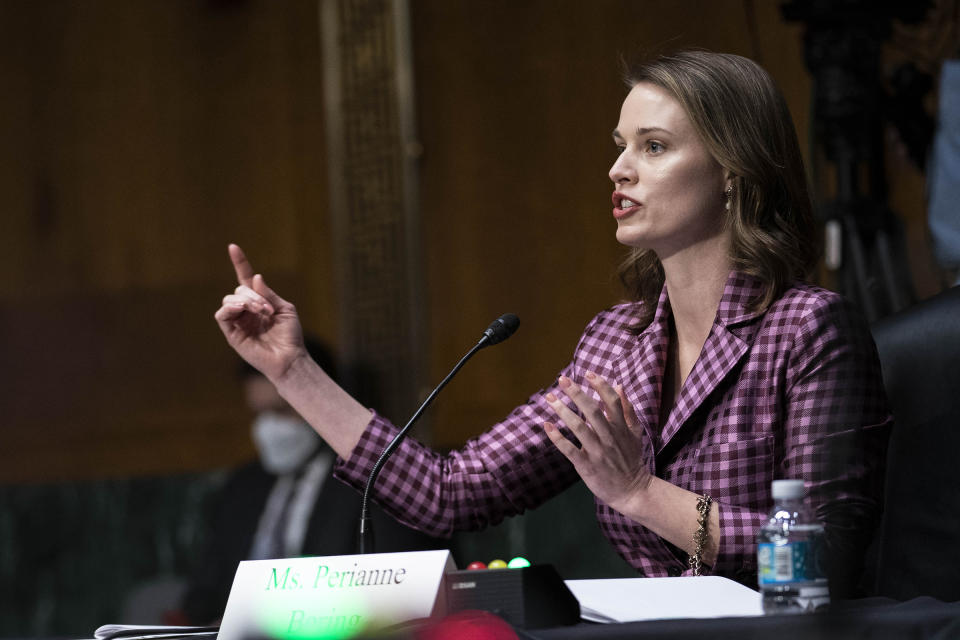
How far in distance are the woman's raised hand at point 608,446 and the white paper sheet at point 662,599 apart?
15cm

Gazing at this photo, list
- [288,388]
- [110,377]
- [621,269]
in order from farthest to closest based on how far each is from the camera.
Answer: [110,377] < [621,269] < [288,388]

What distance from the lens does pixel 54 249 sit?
4.02 m

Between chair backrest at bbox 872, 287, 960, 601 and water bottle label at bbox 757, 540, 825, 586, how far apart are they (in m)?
0.68

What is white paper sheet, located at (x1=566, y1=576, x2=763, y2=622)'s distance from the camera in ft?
3.50

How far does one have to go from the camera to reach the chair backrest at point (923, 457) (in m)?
1.67

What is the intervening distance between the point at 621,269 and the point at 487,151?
1898mm

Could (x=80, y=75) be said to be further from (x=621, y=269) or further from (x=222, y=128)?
(x=621, y=269)

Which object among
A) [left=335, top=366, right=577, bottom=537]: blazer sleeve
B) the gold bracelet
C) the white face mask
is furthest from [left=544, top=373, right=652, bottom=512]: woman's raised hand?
the white face mask

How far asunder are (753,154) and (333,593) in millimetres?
821

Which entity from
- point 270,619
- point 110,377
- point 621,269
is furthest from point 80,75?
point 270,619

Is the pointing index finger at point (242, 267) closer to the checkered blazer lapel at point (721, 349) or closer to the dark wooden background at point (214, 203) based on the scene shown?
the checkered blazer lapel at point (721, 349)

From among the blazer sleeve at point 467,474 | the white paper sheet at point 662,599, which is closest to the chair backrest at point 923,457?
the blazer sleeve at point 467,474

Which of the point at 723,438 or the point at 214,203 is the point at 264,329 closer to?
the point at 723,438

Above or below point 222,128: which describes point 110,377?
below
